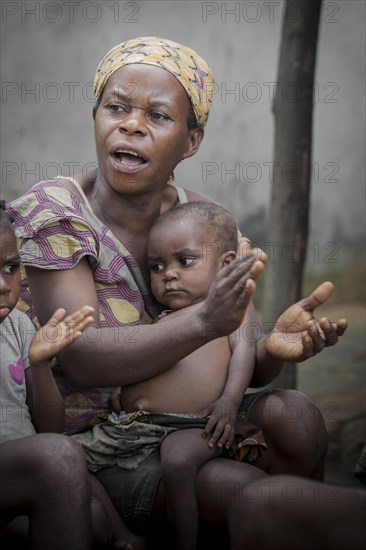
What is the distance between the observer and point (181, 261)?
304cm

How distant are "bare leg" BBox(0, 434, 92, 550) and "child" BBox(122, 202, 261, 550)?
1.01 ft

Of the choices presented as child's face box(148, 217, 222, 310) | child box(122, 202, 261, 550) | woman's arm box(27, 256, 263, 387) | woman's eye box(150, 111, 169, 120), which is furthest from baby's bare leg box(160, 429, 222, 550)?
woman's eye box(150, 111, 169, 120)

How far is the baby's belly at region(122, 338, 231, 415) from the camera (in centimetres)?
283

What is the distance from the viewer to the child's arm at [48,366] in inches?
94.8

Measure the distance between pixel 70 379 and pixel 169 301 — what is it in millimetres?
389

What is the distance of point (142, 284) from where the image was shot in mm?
3158

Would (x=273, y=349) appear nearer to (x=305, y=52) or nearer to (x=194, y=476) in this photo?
Answer: (x=194, y=476)

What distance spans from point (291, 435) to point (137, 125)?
1.06 metres

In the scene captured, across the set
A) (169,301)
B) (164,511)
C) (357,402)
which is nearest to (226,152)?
(357,402)

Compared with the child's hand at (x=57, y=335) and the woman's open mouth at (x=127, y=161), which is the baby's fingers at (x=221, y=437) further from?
the woman's open mouth at (x=127, y=161)

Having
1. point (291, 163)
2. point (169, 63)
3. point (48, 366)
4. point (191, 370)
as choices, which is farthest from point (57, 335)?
point (291, 163)

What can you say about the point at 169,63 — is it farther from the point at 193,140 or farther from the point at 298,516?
the point at 298,516

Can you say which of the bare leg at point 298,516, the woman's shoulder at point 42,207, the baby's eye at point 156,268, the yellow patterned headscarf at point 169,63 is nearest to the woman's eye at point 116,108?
the yellow patterned headscarf at point 169,63

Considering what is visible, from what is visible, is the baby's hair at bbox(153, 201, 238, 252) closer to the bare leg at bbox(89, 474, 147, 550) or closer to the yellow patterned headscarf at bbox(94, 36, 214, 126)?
the yellow patterned headscarf at bbox(94, 36, 214, 126)
